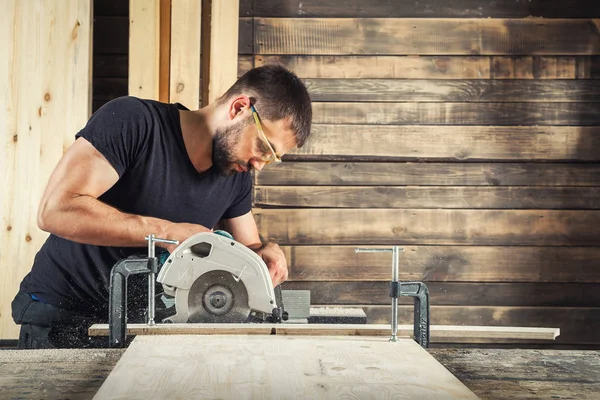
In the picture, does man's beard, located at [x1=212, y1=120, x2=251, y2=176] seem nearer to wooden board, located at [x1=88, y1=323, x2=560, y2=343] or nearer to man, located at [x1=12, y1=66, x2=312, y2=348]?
man, located at [x1=12, y1=66, x2=312, y2=348]

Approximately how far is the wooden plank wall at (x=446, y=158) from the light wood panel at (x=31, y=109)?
3.22 feet

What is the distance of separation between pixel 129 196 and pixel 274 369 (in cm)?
98

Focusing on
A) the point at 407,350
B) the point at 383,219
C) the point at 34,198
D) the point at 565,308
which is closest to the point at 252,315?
the point at 407,350

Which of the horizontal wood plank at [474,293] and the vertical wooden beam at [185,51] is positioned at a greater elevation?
the vertical wooden beam at [185,51]

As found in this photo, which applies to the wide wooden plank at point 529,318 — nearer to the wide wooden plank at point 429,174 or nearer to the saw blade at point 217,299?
the wide wooden plank at point 429,174

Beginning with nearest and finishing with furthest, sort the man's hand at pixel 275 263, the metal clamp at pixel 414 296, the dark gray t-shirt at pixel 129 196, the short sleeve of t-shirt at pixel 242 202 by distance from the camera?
1. the metal clamp at pixel 414 296
2. the dark gray t-shirt at pixel 129 196
3. the man's hand at pixel 275 263
4. the short sleeve of t-shirt at pixel 242 202

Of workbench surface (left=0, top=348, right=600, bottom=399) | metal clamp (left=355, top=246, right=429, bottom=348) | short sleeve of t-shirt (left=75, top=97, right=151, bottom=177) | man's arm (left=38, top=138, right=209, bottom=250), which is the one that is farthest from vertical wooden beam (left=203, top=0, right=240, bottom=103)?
workbench surface (left=0, top=348, right=600, bottom=399)

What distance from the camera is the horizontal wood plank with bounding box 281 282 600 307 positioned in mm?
3801

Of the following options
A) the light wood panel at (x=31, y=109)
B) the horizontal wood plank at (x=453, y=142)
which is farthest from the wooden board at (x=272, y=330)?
the horizontal wood plank at (x=453, y=142)

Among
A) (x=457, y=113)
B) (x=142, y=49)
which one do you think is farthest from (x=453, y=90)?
(x=142, y=49)

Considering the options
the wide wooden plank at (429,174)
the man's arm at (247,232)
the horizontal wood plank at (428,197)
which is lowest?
the man's arm at (247,232)

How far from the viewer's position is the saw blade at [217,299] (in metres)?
1.88

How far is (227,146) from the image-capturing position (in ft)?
7.37

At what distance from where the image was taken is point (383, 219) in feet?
12.5
